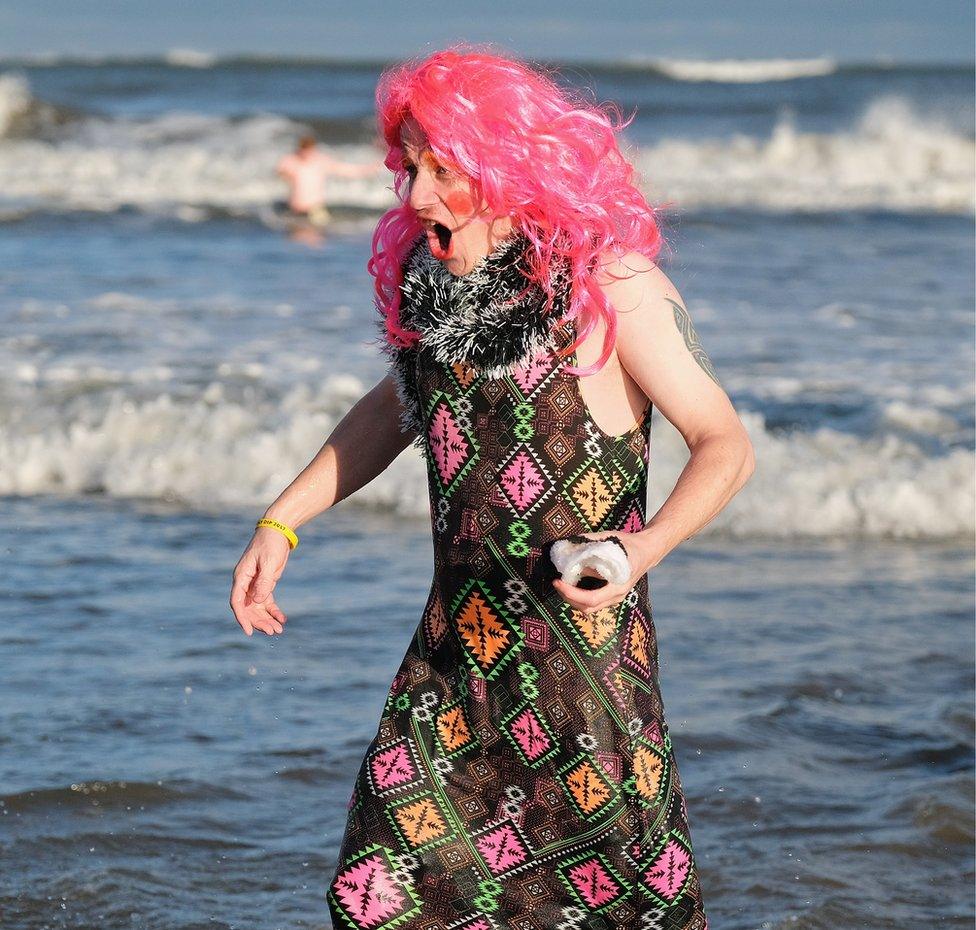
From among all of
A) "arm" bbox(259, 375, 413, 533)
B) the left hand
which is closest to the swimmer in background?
"arm" bbox(259, 375, 413, 533)

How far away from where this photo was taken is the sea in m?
3.86

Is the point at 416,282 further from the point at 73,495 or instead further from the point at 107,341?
the point at 107,341

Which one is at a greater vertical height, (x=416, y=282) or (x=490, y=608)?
(x=416, y=282)

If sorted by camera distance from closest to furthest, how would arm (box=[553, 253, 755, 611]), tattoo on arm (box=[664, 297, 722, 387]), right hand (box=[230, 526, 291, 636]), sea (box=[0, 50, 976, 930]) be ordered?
arm (box=[553, 253, 755, 611])
tattoo on arm (box=[664, 297, 722, 387])
right hand (box=[230, 526, 291, 636])
sea (box=[0, 50, 976, 930])

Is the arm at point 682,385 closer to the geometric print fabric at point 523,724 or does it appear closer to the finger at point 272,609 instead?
the geometric print fabric at point 523,724

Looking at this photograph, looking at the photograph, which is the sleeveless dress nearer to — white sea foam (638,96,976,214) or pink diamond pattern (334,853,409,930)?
pink diamond pattern (334,853,409,930)

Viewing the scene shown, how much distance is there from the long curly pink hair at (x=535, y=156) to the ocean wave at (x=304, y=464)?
4760 millimetres

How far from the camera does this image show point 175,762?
14.2 feet

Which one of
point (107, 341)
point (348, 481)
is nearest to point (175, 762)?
point (348, 481)

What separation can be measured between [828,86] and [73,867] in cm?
3789

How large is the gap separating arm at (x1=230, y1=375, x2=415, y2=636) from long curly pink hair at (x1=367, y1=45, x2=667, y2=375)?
0.45 metres

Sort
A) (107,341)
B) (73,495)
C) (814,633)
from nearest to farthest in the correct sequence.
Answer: (814,633) < (73,495) < (107,341)

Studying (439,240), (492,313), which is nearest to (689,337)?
(492,313)

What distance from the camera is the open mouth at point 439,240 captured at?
2.28 m
